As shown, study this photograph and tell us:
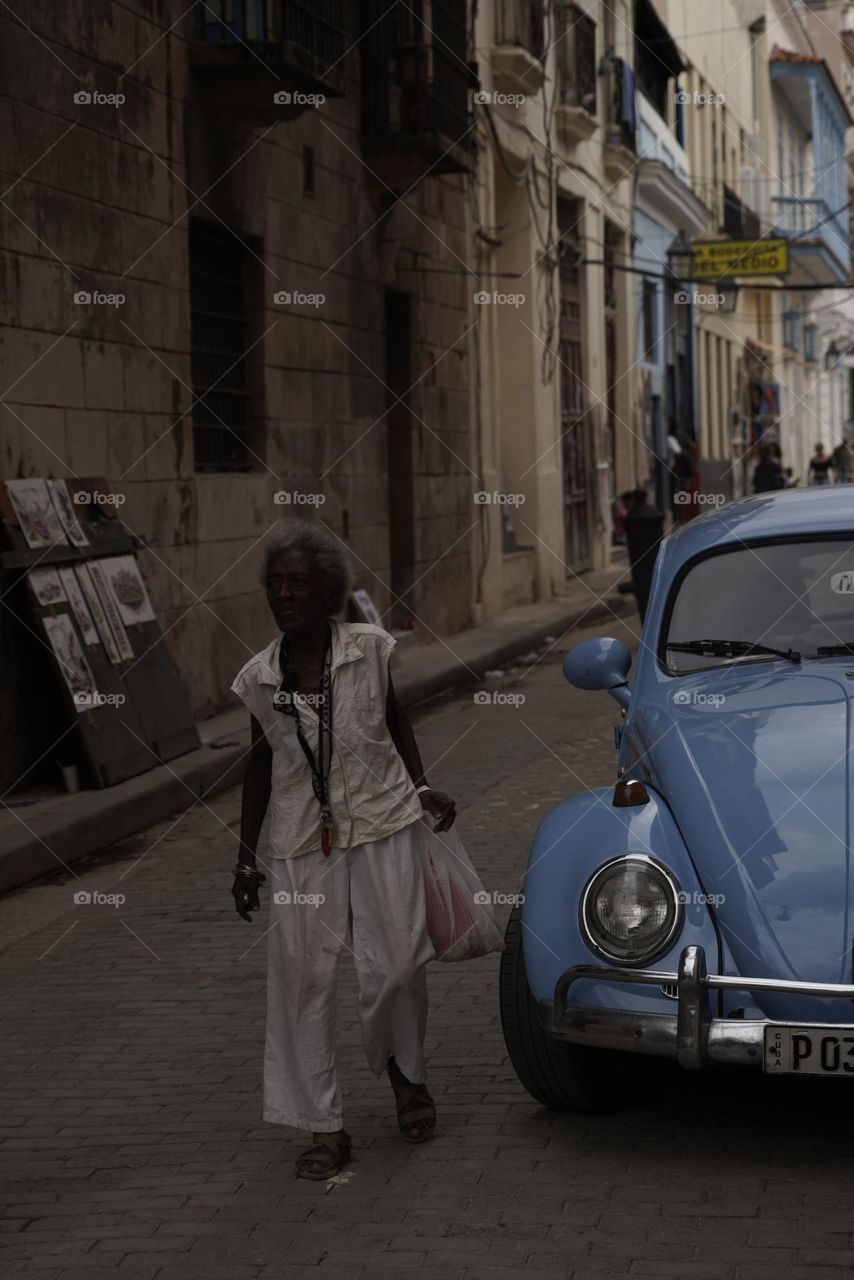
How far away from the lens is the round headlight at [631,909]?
4.44 metres

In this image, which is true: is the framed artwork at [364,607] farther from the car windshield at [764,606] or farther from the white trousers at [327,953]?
the white trousers at [327,953]

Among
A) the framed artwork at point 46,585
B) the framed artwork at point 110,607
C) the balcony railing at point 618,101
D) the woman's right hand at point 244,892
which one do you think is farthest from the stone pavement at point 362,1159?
the balcony railing at point 618,101

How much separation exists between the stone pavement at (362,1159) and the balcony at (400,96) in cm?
1061

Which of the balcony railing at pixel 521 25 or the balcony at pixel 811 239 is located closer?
the balcony railing at pixel 521 25

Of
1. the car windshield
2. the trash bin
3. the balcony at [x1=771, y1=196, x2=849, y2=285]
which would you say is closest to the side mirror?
the car windshield

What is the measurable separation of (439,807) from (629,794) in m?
0.49

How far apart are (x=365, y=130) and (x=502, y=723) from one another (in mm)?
5909

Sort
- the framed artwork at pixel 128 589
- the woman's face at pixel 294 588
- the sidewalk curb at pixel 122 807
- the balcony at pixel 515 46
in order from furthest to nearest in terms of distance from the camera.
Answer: the balcony at pixel 515 46 → the framed artwork at pixel 128 589 → the sidewalk curb at pixel 122 807 → the woman's face at pixel 294 588

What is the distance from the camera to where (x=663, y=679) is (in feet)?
19.0

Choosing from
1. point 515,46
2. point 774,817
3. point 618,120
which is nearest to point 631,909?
point 774,817

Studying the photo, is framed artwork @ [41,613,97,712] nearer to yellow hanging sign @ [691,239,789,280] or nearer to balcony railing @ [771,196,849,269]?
yellow hanging sign @ [691,239,789,280]

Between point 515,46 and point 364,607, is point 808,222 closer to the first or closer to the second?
point 515,46

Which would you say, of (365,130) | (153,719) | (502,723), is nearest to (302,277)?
(365,130)

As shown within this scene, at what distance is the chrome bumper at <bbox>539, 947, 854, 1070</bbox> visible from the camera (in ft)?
13.9
